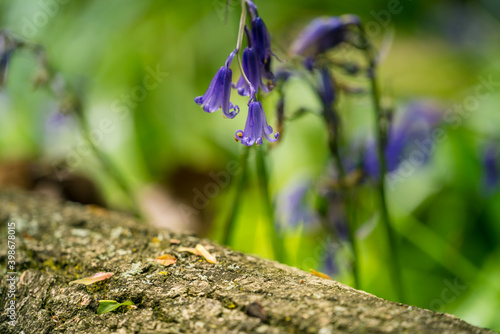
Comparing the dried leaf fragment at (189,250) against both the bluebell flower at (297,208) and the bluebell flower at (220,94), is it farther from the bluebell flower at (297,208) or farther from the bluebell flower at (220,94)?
the bluebell flower at (297,208)

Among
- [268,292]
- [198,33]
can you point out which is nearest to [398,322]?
[268,292]

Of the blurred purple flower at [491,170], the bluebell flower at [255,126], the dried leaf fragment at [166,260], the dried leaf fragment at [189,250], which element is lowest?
the dried leaf fragment at [166,260]

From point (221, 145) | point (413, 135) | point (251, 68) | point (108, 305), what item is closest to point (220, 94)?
point (251, 68)

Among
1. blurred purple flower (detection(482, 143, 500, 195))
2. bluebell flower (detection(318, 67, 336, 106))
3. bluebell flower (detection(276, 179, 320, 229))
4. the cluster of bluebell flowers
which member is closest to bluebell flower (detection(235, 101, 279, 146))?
the cluster of bluebell flowers

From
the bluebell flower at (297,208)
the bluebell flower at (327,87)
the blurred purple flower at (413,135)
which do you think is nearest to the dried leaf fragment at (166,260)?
the bluebell flower at (327,87)

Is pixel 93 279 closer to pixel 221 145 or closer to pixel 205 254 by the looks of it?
pixel 205 254

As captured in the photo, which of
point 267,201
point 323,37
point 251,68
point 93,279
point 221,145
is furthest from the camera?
point 221,145
